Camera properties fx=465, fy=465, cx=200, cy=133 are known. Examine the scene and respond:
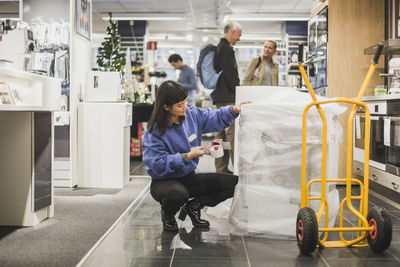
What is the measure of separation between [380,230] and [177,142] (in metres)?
1.22

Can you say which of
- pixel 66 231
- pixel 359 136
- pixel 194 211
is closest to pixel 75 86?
pixel 66 231

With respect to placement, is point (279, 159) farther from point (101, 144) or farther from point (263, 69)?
point (263, 69)

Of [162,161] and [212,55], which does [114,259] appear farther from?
[212,55]

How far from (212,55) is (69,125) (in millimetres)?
1512

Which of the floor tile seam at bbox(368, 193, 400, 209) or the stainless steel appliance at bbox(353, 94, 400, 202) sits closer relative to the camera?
the stainless steel appliance at bbox(353, 94, 400, 202)

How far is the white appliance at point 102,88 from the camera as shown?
179 inches

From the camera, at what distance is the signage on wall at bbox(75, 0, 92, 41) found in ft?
14.6

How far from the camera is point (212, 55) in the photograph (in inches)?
176

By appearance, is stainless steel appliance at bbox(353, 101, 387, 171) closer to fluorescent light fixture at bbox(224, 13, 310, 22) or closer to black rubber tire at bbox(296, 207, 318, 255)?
black rubber tire at bbox(296, 207, 318, 255)

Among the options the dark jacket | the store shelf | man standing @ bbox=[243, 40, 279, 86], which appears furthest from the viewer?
man standing @ bbox=[243, 40, 279, 86]

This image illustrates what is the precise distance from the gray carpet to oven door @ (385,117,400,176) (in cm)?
212

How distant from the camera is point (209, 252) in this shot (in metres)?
2.44

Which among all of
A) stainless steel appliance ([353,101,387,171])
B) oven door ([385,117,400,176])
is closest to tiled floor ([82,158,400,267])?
oven door ([385,117,400,176])

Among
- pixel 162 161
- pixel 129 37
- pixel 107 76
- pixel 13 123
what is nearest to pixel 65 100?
pixel 107 76
